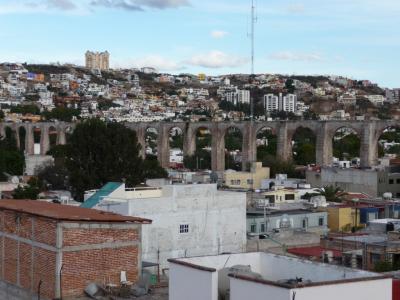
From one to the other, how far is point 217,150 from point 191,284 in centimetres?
4736

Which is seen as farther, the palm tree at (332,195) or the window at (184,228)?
the palm tree at (332,195)

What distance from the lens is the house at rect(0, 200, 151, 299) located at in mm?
10828

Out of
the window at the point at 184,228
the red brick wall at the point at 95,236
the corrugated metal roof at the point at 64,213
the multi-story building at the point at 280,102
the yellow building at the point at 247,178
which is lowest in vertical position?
the yellow building at the point at 247,178

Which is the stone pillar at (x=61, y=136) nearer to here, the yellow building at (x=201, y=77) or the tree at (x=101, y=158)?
the tree at (x=101, y=158)

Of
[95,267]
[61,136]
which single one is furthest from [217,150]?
[95,267]

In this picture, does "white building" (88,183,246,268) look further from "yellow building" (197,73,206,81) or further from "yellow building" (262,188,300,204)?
"yellow building" (197,73,206,81)

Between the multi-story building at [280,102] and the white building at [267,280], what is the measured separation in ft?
442

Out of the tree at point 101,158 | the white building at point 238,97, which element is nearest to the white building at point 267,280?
the tree at point 101,158

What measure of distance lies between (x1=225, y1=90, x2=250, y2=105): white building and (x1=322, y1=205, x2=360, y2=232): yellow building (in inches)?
5160

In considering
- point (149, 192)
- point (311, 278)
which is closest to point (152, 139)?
point (149, 192)

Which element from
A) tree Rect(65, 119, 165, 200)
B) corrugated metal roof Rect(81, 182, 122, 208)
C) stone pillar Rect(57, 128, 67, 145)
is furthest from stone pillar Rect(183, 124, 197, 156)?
corrugated metal roof Rect(81, 182, 122, 208)

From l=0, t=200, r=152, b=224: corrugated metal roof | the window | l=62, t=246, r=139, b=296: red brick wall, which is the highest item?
l=0, t=200, r=152, b=224: corrugated metal roof

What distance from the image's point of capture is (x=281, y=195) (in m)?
30.3

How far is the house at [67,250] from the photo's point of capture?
10828 mm
